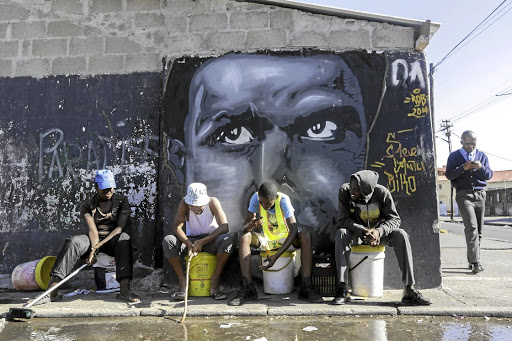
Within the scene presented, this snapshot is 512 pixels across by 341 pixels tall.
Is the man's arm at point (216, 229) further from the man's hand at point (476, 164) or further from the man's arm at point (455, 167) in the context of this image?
the man's hand at point (476, 164)

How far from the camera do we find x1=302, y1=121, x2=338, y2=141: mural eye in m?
5.29

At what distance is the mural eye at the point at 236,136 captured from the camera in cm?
538

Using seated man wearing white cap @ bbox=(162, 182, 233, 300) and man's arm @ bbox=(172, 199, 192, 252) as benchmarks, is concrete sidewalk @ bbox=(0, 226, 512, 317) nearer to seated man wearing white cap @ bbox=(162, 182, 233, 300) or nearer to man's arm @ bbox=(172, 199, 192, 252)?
seated man wearing white cap @ bbox=(162, 182, 233, 300)

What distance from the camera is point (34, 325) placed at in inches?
150

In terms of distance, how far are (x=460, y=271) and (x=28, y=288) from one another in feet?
19.1

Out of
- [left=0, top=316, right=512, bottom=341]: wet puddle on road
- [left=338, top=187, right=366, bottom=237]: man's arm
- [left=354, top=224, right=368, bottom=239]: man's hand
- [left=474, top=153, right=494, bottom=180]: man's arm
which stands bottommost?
Result: [left=0, top=316, right=512, bottom=341]: wet puddle on road

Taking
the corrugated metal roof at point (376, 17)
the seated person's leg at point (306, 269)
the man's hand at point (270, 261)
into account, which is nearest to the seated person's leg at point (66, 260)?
the man's hand at point (270, 261)

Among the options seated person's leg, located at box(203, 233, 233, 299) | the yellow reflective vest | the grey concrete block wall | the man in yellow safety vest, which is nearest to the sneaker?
the man in yellow safety vest

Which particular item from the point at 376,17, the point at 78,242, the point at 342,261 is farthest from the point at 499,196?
the point at 78,242

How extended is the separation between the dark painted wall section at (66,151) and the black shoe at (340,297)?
2.58m

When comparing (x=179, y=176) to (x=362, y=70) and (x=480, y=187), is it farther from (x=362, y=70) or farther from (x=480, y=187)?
(x=480, y=187)

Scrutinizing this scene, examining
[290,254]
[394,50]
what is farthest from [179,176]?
[394,50]

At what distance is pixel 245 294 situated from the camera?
14.6ft

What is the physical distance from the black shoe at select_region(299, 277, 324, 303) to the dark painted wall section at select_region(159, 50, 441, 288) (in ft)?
2.49
